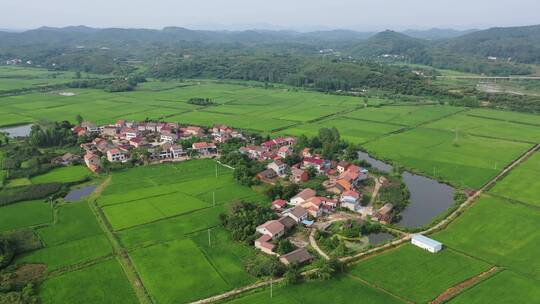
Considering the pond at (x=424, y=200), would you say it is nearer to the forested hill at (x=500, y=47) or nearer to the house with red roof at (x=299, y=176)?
the house with red roof at (x=299, y=176)

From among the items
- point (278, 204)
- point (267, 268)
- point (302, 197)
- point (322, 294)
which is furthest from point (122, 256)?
point (302, 197)

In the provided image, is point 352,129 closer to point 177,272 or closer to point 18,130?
point 177,272

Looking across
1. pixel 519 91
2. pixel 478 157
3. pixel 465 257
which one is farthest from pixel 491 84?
pixel 465 257

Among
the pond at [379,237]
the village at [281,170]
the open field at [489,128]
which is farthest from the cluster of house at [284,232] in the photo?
the open field at [489,128]

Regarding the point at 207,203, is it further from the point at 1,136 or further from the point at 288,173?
the point at 1,136

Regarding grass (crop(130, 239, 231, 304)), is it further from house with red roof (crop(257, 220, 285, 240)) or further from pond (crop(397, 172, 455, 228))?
pond (crop(397, 172, 455, 228))

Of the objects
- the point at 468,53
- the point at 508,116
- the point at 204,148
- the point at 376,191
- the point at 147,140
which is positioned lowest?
the point at 376,191

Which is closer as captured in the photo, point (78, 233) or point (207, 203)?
point (78, 233)
